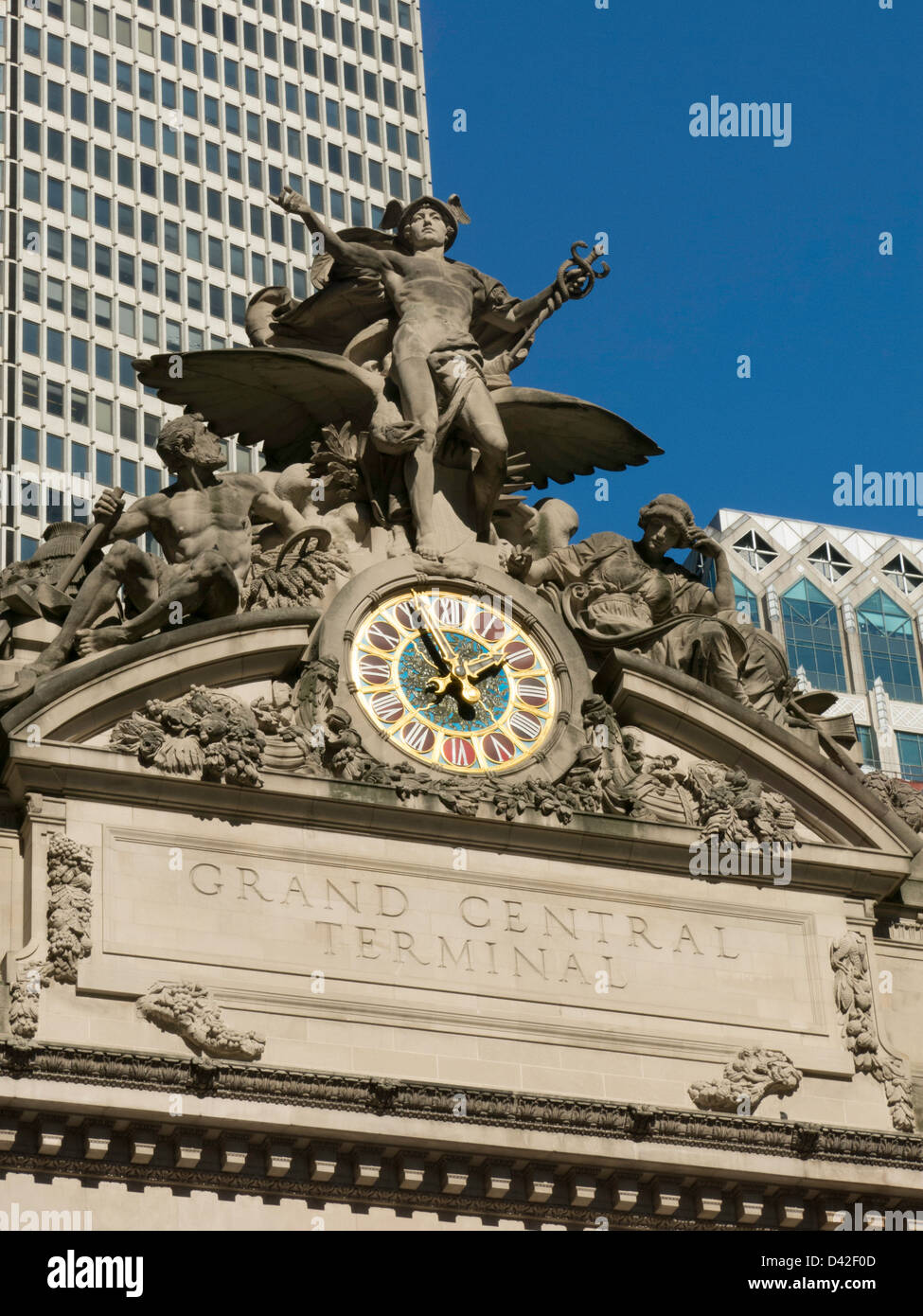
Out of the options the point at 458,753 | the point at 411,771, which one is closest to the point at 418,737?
the point at 458,753

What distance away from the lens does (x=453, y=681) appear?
1464 inches

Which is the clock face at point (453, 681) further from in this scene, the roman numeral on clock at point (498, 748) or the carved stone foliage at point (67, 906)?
the carved stone foliage at point (67, 906)

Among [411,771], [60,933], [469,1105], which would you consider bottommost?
[469,1105]

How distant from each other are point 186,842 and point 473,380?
Result: 26.3 feet

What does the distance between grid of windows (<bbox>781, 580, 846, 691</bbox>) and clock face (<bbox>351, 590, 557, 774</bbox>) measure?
62.2 metres

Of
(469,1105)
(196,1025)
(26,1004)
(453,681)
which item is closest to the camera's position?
(26,1004)

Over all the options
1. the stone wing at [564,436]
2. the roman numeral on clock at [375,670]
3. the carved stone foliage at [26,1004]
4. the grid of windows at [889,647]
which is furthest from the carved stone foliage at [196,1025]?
the grid of windows at [889,647]

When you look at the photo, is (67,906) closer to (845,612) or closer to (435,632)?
(435,632)

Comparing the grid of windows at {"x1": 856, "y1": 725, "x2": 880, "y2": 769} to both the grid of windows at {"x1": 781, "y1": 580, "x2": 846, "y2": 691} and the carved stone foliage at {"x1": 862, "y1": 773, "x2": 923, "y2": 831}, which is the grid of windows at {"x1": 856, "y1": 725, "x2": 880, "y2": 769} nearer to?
the grid of windows at {"x1": 781, "y1": 580, "x2": 846, "y2": 691}

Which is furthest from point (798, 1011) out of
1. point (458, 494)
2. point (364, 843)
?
point (458, 494)

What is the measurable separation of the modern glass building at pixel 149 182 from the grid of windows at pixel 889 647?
28.6 meters

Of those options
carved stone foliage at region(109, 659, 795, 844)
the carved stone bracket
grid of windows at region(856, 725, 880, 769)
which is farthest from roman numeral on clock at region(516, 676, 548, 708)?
grid of windows at region(856, 725, 880, 769)

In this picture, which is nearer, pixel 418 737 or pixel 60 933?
pixel 60 933

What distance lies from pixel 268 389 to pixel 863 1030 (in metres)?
11.1
